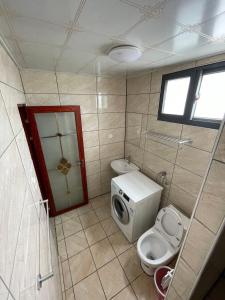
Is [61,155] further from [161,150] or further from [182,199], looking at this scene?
[182,199]

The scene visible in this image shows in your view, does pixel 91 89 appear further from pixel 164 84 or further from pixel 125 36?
pixel 125 36

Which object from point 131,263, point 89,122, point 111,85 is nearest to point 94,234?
point 131,263

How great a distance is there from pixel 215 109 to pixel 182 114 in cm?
32

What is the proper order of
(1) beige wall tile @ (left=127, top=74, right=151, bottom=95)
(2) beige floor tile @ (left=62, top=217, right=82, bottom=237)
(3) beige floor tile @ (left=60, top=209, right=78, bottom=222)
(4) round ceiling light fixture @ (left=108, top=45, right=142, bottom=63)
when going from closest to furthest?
(4) round ceiling light fixture @ (left=108, top=45, right=142, bottom=63), (1) beige wall tile @ (left=127, top=74, right=151, bottom=95), (2) beige floor tile @ (left=62, top=217, right=82, bottom=237), (3) beige floor tile @ (left=60, top=209, right=78, bottom=222)

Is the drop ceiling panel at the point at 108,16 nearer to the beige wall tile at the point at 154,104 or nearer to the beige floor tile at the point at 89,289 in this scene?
the beige wall tile at the point at 154,104

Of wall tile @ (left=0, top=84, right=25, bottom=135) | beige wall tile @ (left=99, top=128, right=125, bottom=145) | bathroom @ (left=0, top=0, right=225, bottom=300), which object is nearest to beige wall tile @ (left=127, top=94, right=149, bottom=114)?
bathroom @ (left=0, top=0, right=225, bottom=300)

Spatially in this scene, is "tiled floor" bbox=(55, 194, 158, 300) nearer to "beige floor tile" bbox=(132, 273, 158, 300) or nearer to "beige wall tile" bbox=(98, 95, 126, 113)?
"beige floor tile" bbox=(132, 273, 158, 300)

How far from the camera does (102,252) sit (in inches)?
71.7

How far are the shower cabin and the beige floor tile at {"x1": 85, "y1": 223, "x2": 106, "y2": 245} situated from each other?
561 mm

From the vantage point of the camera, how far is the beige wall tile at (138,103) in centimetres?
202

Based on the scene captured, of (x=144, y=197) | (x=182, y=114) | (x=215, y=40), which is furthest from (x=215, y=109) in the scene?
(x=144, y=197)

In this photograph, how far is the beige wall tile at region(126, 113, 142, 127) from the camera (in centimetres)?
219

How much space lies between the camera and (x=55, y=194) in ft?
7.51

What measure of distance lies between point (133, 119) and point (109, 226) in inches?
71.5
